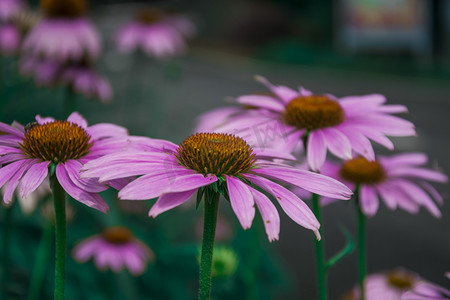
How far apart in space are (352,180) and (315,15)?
15629 mm

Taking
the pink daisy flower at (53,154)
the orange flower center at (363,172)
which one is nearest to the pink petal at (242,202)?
the pink daisy flower at (53,154)

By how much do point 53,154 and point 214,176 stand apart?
0.21 m

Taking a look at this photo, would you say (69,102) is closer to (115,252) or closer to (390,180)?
(115,252)

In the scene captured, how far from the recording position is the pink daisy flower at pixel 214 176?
0.56 meters

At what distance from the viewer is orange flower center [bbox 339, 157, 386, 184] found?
1055 millimetres

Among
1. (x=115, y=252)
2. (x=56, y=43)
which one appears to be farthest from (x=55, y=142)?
(x=56, y=43)

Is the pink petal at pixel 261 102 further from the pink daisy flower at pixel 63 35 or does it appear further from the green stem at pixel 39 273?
the pink daisy flower at pixel 63 35

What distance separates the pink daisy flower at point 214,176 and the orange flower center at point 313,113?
0.73 ft

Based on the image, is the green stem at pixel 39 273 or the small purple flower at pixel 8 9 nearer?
the green stem at pixel 39 273

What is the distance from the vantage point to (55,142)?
2.17ft

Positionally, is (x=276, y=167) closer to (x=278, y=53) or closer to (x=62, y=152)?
(x=62, y=152)

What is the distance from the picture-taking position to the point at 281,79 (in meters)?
11.0

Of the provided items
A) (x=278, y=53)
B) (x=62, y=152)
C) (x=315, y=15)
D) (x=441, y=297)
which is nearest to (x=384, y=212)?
(x=441, y=297)

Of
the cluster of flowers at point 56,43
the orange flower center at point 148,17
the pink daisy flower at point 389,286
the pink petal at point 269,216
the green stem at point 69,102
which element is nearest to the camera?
the pink petal at point 269,216
